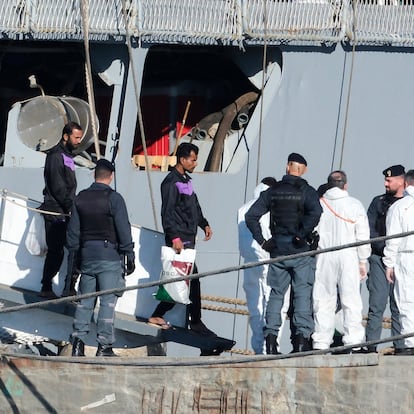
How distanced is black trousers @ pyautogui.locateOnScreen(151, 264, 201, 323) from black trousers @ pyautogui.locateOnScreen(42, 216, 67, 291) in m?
0.95

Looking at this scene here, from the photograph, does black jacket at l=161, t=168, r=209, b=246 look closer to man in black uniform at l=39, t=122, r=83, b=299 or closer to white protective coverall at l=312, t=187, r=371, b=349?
man in black uniform at l=39, t=122, r=83, b=299

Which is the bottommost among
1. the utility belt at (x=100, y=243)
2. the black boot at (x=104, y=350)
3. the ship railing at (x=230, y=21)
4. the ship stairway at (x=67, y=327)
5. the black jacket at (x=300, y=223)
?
the black boot at (x=104, y=350)

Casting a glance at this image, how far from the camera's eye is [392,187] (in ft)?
37.4

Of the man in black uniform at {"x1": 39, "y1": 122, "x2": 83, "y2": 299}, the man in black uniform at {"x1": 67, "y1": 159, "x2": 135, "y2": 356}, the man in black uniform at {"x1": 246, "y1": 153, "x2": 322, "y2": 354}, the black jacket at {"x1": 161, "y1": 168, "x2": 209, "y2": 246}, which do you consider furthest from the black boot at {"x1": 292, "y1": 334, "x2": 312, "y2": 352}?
the man in black uniform at {"x1": 39, "y1": 122, "x2": 83, "y2": 299}

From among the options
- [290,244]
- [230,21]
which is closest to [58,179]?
[290,244]

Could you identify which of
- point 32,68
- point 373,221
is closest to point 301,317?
point 373,221

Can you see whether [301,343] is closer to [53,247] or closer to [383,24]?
[53,247]

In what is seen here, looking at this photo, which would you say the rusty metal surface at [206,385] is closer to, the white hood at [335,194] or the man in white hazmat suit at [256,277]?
the man in white hazmat suit at [256,277]

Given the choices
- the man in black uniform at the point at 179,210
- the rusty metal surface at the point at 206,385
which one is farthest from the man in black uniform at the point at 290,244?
the man in black uniform at the point at 179,210

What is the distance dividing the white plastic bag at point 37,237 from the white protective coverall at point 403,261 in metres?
3.03

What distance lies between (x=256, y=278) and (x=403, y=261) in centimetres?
134

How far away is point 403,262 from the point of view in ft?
35.9

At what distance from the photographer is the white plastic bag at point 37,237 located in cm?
1182

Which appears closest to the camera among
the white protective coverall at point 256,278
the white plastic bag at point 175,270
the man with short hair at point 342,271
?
the man with short hair at point 342,271
